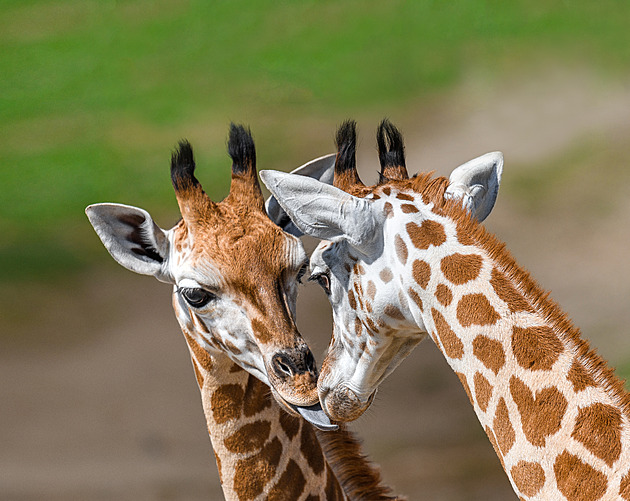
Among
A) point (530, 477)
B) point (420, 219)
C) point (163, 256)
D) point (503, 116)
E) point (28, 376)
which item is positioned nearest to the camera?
point (530, 477)

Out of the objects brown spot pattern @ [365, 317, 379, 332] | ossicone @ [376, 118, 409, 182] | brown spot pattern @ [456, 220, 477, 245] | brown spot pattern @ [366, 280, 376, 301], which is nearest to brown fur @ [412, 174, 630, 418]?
brown spot pattern @ [456, 220, 477, 245]

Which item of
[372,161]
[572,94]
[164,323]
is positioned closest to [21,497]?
[164,323]

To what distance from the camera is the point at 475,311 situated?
217 cm

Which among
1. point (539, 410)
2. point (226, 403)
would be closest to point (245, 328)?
point (226, 403)

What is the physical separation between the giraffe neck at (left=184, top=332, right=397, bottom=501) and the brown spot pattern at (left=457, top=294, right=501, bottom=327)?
3.75ft

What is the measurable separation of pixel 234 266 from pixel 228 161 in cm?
543

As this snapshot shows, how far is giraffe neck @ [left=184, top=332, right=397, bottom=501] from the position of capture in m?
2.98

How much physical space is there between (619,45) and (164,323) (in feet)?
19.2

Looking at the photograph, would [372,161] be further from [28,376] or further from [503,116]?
[28,376]

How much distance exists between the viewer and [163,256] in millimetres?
3029

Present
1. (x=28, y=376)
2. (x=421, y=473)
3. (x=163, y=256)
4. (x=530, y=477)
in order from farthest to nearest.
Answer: (x=28, y=376) → (x=421, y=473) → (x=163, y=256) → (x=530, y=477)

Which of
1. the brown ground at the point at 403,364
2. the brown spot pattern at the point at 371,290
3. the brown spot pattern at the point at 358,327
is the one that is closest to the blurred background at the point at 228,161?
the brown ground at the point at 403,364

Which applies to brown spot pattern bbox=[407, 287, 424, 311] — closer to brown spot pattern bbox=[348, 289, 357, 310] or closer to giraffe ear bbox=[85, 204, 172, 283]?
brown spot pattern bbox=[348, 289, 357, 310]

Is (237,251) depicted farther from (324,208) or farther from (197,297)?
(324,208)
